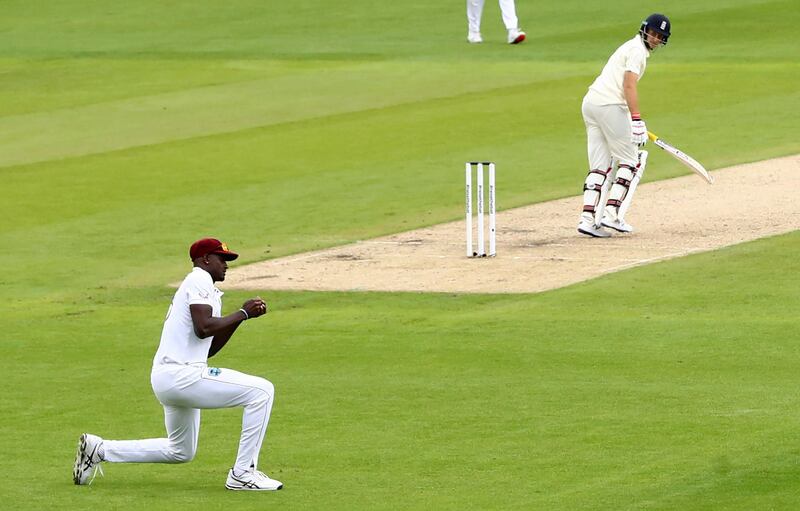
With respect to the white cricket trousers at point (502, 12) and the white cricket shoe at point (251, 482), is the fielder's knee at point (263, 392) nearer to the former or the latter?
the white cricket shoe at point (251, 482)

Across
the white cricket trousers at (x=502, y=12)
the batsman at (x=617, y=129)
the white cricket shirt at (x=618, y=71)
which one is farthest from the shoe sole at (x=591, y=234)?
the white cricket trousers at (x=502, y=12)

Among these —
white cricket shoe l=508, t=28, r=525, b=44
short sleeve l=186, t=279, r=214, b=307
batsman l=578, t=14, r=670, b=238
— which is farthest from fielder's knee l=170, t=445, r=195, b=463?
white cricket shoe l=508, t=28, r=525, b=44

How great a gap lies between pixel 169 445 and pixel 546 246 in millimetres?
8737

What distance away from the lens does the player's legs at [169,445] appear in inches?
397

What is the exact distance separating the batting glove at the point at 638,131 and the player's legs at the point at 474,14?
1519 cm

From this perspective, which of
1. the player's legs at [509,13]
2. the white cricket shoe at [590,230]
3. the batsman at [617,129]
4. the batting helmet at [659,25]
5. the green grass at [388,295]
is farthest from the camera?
the player's legs at [509,13]

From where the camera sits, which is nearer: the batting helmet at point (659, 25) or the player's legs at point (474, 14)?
the batting helmet at point (659, 25)

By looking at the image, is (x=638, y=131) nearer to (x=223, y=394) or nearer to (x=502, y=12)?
(x=223, y=394)

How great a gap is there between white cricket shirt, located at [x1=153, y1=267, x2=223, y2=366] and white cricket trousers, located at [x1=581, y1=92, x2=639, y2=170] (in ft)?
28.9

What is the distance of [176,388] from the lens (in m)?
9.83

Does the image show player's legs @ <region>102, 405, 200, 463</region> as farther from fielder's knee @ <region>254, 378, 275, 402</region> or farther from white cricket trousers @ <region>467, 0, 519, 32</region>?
white cricket trousers @ <region>467, 0, 519, 32</region>

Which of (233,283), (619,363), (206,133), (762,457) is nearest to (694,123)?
(206,133)

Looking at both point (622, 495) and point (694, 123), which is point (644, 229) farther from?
point (622, 495)

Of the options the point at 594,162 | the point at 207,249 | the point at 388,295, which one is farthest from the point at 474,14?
the point at 207,249
